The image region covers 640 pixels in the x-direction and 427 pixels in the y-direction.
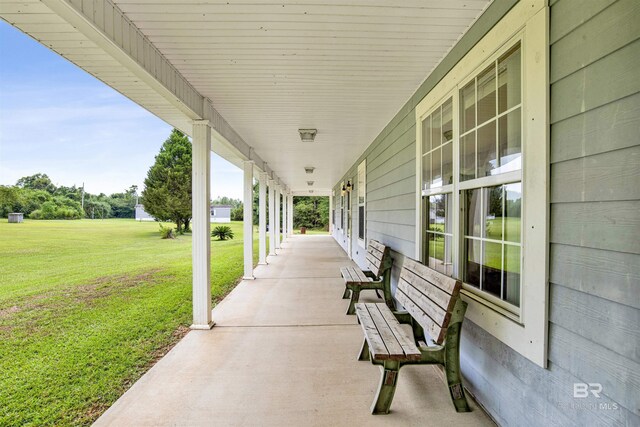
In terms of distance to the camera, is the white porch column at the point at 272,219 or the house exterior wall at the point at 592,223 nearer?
the house exterior wall at the point at 592,223

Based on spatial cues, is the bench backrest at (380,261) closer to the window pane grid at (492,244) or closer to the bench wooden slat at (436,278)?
the bench wooden slat at (436,278)

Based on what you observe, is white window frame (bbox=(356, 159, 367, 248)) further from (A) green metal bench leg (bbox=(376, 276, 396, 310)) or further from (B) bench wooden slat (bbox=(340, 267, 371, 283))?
(A) green metal bench leg (bbox=(376, 276, 396, 310))

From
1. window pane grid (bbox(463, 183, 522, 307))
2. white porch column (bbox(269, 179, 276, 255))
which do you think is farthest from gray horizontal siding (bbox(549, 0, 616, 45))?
white porch column (bbox(269, 179, 276, 255))

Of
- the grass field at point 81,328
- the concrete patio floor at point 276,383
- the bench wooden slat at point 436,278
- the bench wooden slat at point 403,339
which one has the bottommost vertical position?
the grass field at point 81,328

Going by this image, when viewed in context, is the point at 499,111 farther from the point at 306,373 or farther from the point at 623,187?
the point at 306,373

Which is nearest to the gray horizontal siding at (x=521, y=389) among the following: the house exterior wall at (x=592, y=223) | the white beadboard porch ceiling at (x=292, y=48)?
the house exterior wall at (x=592, y=223)

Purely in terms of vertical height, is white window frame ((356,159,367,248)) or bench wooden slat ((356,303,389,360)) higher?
white window frame ((356,159,367,248))

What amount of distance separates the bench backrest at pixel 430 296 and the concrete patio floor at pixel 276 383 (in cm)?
50

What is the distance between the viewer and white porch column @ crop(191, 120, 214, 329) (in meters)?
3.38

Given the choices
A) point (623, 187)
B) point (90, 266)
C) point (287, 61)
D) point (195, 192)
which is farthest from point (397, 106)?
point (90, 266)

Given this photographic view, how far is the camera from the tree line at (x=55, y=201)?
8938 millimetres

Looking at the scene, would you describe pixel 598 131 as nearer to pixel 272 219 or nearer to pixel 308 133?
pixel 308 133

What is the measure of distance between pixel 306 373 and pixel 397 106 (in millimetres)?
3073

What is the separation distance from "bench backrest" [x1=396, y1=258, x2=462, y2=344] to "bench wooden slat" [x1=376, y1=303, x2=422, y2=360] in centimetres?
14
